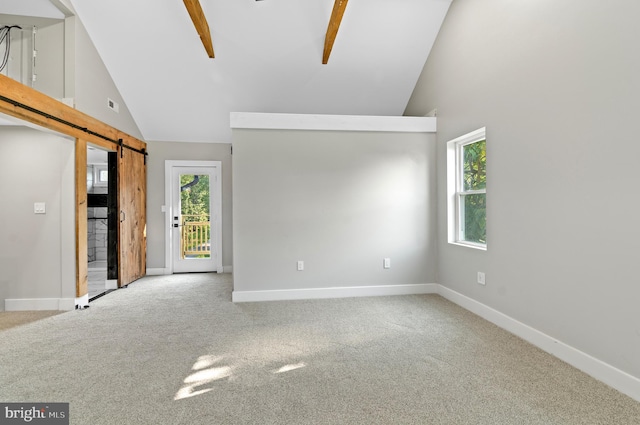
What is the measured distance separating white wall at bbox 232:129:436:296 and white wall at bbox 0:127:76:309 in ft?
6.41

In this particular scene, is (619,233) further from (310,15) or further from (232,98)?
(232,98)

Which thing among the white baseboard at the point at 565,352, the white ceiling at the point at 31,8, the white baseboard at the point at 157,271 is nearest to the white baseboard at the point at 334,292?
the white baseboard at the point at 565,352

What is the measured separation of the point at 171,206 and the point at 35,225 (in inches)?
80.8

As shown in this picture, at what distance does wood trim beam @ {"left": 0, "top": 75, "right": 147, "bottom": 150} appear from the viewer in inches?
109

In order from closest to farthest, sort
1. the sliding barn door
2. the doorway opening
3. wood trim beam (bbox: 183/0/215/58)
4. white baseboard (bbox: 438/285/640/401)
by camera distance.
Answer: white baseboard (bbox: 438/285/640/401), wood trim beam (bbox: 183/0/215/58), the sliding barn door, the doorway opening

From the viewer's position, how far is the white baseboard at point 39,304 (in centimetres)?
359

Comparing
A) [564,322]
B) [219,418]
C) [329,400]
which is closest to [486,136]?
[564,322]

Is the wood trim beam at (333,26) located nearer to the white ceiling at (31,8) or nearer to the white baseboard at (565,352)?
the white ceiling at (31,8)

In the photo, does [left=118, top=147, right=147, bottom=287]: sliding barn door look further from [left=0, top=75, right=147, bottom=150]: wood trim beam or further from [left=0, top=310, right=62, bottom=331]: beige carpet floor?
[left=0, top=310, right=62, bottom=331]: beige carpet floor

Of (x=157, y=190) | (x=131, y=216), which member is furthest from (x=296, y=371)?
(x=157, y=190)

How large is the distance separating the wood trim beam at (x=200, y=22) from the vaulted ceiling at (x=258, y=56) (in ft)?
0.56

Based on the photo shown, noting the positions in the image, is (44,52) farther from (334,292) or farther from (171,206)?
(334,292)

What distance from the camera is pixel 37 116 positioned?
3.06 metres

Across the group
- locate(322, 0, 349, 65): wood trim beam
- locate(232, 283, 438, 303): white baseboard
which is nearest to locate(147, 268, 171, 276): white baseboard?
locate(232, 283, 438, 303): white baseboard
